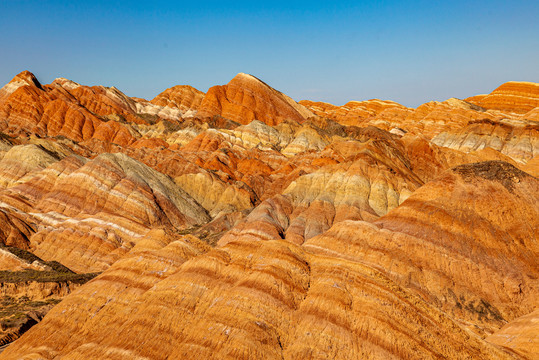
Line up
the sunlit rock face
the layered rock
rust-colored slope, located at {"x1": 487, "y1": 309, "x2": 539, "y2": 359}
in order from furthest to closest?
the layered rock → rust-colored slope, located at {"x1": 487, "y1": 309, "x2": 539, "y2": 359} → the sunlit rock face

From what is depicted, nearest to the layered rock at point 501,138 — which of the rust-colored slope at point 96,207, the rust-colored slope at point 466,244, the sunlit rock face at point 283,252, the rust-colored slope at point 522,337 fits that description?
the sunlit rock face at point 283,252

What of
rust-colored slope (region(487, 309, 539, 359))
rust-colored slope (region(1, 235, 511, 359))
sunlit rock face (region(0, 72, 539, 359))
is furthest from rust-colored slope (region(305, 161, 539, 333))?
rust-colored slope (region(1, 235, 511, 359))

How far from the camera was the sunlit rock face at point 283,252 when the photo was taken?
32.4 m

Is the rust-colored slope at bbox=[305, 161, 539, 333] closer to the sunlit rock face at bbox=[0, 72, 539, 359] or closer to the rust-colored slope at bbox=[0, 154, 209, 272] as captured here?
the sunlit rock face at bbox=[0, 72, 539, 359]

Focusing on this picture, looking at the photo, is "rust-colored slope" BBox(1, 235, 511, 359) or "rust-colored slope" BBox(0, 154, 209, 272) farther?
"rust-colored slope" BBox(0, 154, 209, 272)

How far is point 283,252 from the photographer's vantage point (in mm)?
39375

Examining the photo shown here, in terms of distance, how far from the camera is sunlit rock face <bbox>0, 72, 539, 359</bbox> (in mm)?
32375

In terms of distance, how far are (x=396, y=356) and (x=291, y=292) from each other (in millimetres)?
9040

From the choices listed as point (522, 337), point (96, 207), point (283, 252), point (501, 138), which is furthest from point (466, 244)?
point (501, 138)

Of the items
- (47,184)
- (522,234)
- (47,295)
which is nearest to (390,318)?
(522,234)

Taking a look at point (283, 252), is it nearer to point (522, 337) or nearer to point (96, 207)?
point (522, 337)

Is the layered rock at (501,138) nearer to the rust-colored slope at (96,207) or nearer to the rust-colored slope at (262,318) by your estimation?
the rust-colored slope at (96,207)

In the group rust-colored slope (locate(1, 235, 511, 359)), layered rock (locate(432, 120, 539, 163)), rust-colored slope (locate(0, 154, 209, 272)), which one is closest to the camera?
rust-colored slope (locate(1, 235, 511, 359))

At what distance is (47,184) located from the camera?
10875cm
